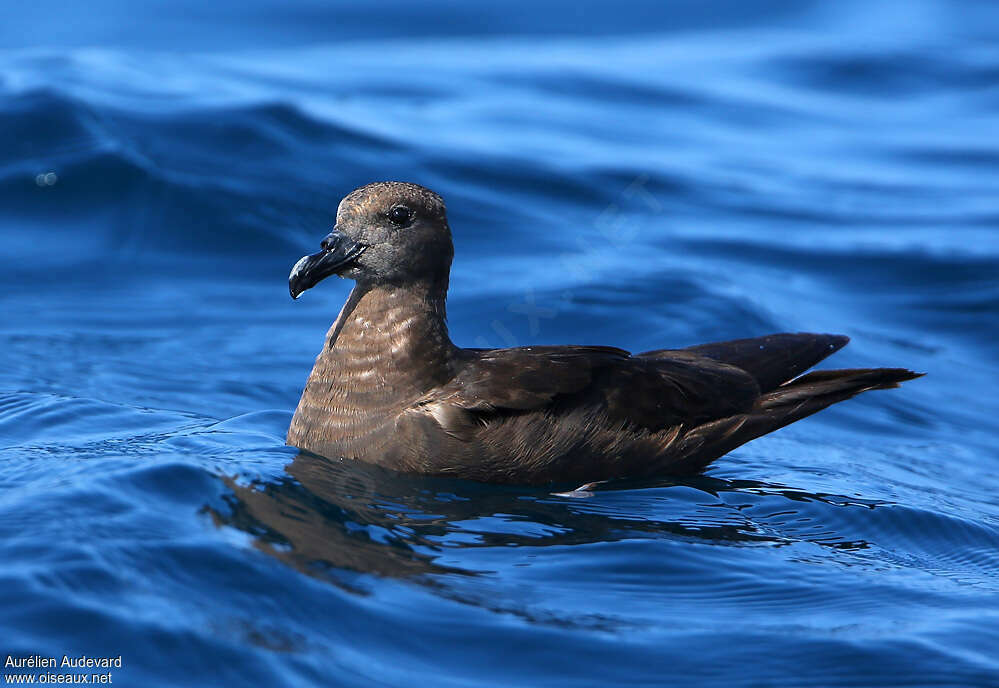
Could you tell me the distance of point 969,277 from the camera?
1074 centimetres

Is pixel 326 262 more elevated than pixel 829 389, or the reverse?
pixel 326 262

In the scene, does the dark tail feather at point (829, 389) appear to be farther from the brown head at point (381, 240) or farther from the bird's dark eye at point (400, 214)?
Result: the bird's dark eye at point (400, 214)

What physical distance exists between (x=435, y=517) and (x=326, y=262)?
4.28ft

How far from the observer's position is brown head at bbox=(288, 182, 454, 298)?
6.00 metres

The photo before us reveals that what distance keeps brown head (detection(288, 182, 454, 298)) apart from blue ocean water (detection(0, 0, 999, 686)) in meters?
0.86

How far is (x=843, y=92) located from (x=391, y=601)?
44.6 feet

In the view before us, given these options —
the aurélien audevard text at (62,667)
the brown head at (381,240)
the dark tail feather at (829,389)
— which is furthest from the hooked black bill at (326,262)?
the aurélien audevard text at (62,667)

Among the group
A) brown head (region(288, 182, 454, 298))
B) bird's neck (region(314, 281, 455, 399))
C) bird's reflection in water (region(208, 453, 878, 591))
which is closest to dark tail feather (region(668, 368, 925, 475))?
bird's reflection in water (region(208, 453, 878, 591))

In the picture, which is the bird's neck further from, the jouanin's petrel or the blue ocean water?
the blue ocean water

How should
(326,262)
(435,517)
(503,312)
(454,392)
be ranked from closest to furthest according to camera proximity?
(435,517)
(454,392)
(326,262)
(503,312)

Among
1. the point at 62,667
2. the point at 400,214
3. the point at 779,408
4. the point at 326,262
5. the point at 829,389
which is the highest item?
the point at 400,214

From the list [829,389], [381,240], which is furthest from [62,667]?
[829,389]

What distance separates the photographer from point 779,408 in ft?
21.2

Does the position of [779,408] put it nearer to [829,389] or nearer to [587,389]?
[829,389]
